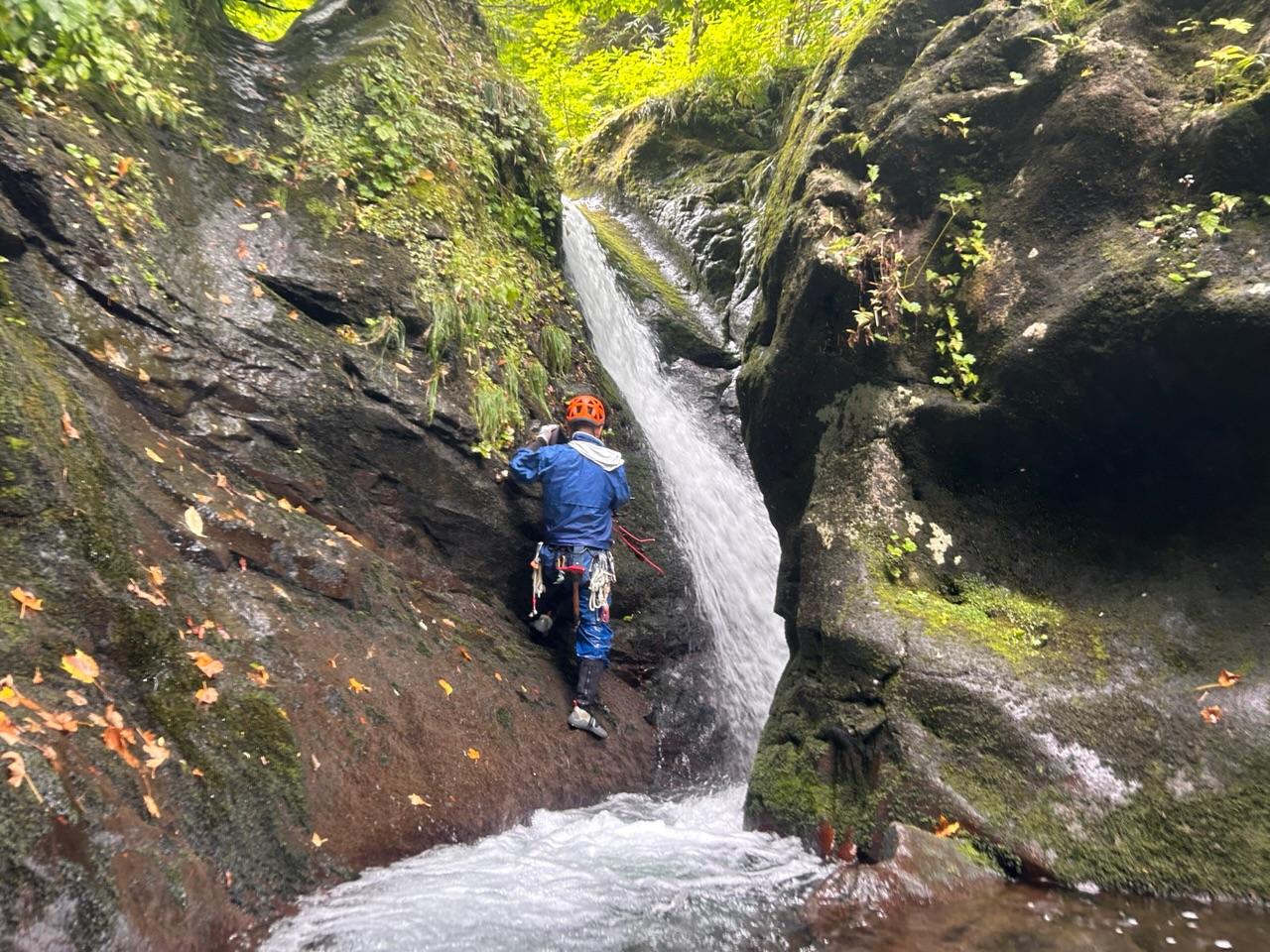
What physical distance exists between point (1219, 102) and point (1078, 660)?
11.4 feet

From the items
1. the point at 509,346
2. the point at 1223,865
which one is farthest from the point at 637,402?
the point at 1223,865

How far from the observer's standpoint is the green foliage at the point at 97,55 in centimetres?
316

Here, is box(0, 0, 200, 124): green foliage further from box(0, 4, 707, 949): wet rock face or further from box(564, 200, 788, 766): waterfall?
box(564, 200, 788, 766): waterfall

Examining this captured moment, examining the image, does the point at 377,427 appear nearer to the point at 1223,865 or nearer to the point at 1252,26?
the point at 1223,865

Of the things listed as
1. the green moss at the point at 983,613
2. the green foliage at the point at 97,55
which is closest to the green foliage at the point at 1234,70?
the green moss at the point at 983,613

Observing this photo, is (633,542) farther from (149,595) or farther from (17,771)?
(17,771)

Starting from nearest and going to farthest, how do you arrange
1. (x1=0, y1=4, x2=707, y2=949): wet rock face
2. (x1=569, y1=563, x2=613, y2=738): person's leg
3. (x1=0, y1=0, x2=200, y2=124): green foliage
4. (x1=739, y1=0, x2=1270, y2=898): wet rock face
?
(x1=0, y1=4, x2=707, y2=949): wet rock face < (x1=0, y1=0, x2=200, y2=124): green foliage < (x1=739, y1=0, x2=1270, y2=898): wet rock face < (x1=569, y1=563, x2=613, y2=738): person's leg

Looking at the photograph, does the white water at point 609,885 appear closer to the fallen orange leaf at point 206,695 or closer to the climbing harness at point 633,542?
the climbing harness at point 633,542

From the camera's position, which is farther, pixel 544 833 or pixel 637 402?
pixel 637 402

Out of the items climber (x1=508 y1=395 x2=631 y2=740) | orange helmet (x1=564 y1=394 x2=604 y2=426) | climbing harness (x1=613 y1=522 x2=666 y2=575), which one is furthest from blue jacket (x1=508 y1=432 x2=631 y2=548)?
climbing harness (x1=613 y1=522 x2=666 y2=575)

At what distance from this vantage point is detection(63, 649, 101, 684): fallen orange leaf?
293 cm

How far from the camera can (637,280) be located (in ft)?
38.1

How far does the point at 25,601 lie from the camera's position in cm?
293

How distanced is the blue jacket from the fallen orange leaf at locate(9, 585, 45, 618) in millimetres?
3464
